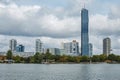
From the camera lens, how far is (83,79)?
291 ft

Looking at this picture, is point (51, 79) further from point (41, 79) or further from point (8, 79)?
point (8, 79)

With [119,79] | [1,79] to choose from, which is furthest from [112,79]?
[1,79]

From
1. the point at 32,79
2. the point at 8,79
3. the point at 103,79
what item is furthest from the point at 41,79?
the point at 103,79

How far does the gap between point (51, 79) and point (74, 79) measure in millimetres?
5592

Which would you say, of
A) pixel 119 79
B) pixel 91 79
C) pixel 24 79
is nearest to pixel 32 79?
pixel 24 79

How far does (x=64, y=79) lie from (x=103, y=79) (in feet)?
31.2

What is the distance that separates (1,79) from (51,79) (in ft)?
39.4

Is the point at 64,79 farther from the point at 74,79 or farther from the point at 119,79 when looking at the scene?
the point at 119,79

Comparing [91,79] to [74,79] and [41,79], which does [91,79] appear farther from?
[41,79]

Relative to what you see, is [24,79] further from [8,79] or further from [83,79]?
[83,79]

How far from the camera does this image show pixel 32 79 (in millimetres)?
86625

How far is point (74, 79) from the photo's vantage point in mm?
88000

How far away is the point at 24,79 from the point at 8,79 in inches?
154

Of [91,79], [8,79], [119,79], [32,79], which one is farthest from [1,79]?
[119,79]
